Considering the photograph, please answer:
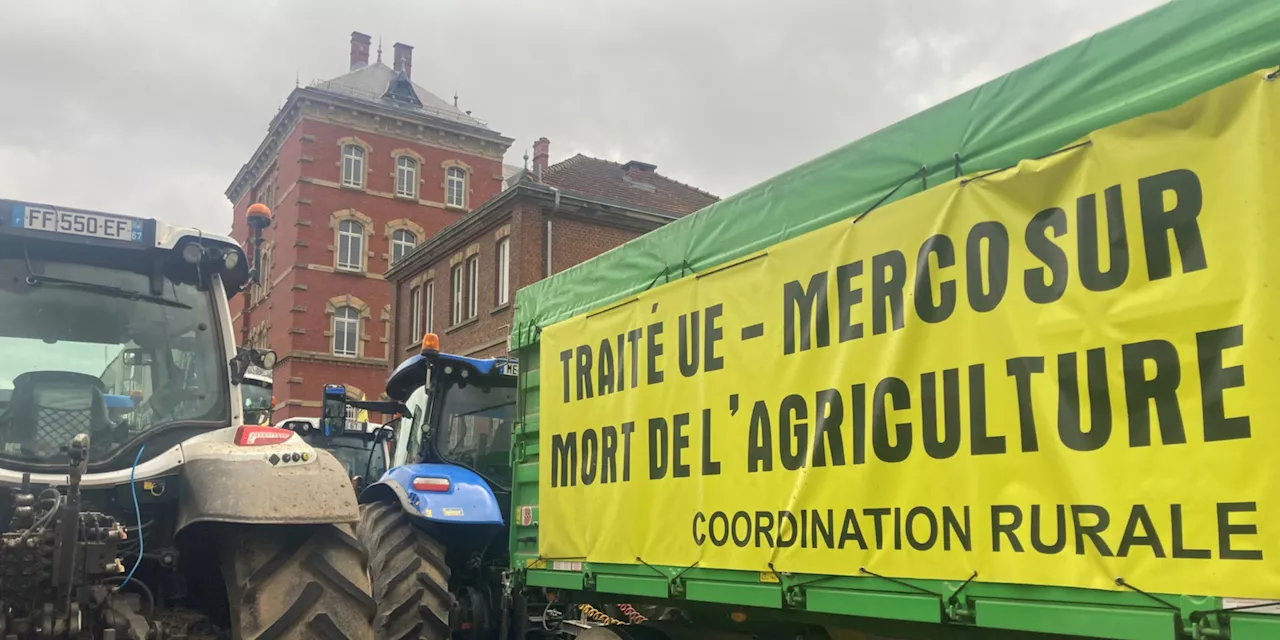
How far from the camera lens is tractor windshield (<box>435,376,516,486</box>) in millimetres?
8219

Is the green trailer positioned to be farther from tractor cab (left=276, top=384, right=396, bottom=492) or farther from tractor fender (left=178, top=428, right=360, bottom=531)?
tractor cab (left=276, top=384, right=396, bottom=492)

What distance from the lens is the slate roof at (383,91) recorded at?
4266cm

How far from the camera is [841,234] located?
154 inches

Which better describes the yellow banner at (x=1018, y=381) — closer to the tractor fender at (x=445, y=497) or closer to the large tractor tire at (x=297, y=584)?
the large tractor tire at (x=297, y=584)

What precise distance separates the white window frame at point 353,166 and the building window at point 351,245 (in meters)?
1.65

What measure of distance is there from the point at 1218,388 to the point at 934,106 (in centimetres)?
162

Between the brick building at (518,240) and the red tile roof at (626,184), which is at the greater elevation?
the red tile roof at (626,184)

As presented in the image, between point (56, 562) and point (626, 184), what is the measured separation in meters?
26.6

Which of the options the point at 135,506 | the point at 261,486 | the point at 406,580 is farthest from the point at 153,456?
the point at 406,580

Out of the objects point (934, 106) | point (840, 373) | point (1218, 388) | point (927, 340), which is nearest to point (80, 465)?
point (840, 373)

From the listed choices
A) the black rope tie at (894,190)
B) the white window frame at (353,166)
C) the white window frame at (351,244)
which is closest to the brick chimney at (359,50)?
the white window frame at (353,166)

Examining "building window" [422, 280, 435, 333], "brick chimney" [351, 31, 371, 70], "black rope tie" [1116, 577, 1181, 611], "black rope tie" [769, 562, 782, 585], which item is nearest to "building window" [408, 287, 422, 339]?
"building window" [422, 280, 435, 333]

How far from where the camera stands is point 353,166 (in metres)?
40.7

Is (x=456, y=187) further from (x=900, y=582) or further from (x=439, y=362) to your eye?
(x=900, y=582)
